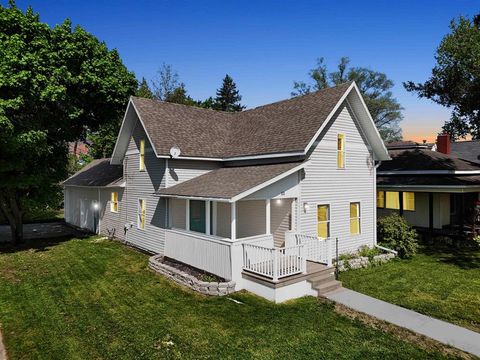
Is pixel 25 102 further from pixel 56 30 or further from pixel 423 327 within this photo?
pixel 423 327

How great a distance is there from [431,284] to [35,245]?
20.2 metres

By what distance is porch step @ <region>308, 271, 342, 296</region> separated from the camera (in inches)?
433

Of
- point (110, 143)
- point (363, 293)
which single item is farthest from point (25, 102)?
point (110, 143)

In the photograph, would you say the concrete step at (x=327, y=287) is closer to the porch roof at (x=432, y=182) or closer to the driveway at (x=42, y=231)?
the porch roof at (x=432, y=182)

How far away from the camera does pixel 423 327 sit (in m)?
8.64

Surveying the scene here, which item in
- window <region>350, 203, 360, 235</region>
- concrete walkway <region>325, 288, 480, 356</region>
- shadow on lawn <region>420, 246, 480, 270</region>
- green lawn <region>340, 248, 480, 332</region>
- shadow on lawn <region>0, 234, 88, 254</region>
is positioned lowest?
shadow on lawn <region>420, 246, 480, 270</region>

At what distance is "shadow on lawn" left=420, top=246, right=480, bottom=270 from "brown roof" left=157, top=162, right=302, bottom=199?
932 cm

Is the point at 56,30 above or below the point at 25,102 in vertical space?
above

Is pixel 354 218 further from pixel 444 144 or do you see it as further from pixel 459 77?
pixel 444 144

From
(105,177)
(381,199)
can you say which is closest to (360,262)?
(381,199)

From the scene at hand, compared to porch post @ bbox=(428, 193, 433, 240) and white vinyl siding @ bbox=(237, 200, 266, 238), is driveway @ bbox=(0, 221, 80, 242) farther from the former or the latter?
porch post @ bbox=(428, 193, 433, 240)

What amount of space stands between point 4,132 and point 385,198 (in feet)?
76.2

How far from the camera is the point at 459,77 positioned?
68.2 feet

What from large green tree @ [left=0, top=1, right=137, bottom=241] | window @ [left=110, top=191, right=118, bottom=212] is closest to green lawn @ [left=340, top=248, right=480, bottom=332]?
window @ [left=110, top=191, right=118, bottom=212]
